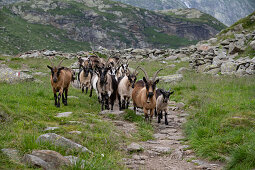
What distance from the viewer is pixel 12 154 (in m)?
4.39

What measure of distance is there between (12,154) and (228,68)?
16.2 metres

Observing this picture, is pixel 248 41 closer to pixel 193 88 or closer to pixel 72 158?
pixel 193 88

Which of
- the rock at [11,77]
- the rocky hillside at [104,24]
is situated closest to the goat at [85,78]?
the rock at [11,77]

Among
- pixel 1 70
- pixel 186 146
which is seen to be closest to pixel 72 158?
pixel 186 146

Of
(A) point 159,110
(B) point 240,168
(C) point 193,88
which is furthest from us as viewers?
(C) point 193,88

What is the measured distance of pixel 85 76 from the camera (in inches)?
642

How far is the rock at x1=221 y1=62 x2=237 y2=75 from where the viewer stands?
17.1 m

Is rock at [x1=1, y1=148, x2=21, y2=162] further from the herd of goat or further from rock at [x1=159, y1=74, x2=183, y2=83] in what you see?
rock at [x1=159, y1=74, x2=183, y2=83]

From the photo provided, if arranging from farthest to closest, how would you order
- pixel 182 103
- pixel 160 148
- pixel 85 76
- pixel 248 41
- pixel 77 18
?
1. pixel 77 18
2. pixel 248 41
3. pixel 85 76
4. pixel 182 103
5. pixel 160 148

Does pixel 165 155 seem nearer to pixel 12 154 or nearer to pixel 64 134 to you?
pixel 64 134

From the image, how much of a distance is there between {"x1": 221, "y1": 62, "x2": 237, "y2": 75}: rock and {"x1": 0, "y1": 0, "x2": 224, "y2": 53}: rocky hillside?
89.5 m

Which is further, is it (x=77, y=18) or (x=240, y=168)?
(x=77, y=18)

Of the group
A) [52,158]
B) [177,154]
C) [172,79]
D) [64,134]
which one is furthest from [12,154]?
[172,79]

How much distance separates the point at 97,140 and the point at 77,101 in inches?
246
